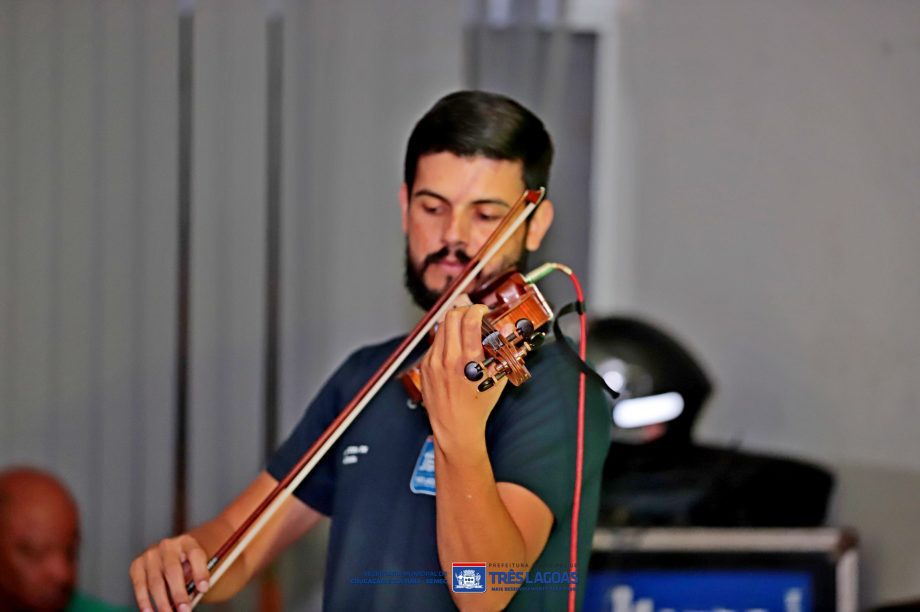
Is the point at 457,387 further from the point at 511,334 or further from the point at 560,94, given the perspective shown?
the point at 560,94

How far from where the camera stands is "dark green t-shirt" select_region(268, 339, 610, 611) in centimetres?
100

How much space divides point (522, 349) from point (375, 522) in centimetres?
28

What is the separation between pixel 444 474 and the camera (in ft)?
2.98

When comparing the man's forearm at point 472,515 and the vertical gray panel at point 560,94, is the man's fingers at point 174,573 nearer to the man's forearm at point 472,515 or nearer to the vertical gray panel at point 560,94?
the man's forearm at point 472,515

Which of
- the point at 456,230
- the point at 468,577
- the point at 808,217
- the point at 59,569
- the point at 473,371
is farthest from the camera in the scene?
the point at 808,217

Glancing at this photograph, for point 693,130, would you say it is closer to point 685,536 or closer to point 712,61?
point 712,61

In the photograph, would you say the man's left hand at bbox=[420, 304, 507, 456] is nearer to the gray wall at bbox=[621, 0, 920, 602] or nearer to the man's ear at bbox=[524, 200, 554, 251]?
the man's ear at bbox=[524, 200, 554, 251]

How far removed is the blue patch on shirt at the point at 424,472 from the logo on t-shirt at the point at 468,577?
0.08 meters

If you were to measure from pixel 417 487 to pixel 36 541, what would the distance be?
587 mm

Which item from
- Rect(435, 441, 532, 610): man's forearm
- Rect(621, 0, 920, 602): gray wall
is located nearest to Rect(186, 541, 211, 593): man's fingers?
Rect(435, 441, 532, 610): man's forearm

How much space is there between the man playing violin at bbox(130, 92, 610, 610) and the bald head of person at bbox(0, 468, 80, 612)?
0.32 meters

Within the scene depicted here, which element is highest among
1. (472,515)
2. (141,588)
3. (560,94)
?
(560,94)

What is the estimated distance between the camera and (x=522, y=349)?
0.87 meters

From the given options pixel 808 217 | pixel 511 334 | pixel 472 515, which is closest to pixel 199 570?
pixel 472 515
